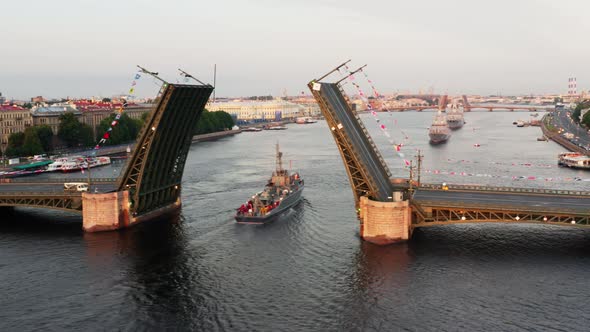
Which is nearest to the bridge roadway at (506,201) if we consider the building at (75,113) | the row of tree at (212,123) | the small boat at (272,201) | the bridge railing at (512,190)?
the bridge railing at (512,190)

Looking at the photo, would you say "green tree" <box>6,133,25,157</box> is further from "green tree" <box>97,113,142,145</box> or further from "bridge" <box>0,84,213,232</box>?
"bridge" <box>0,84,213,232</box>

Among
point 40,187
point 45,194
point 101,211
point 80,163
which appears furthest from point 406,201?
point 80,163

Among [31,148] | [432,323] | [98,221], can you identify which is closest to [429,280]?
[432,323]

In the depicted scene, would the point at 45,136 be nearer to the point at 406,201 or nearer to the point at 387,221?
the point at 387,221

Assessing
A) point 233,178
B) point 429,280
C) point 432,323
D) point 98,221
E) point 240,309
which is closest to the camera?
point 432,323

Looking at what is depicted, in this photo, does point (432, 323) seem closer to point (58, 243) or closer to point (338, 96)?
point (338, 96)

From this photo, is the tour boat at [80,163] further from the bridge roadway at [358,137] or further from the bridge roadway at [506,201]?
the bridge roadway at [506,201]
